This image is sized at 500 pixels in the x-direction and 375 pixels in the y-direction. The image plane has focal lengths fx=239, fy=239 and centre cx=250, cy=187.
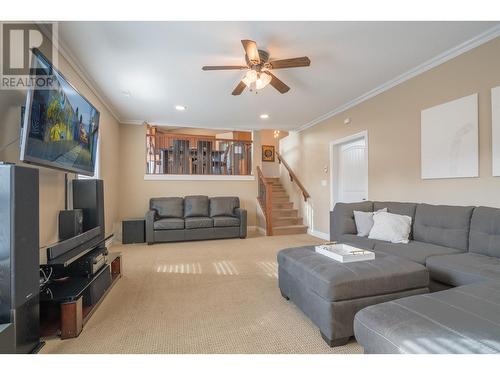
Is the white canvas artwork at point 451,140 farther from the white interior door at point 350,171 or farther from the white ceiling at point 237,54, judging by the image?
the white interior door at point 350,171

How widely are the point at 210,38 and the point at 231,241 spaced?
141 inches

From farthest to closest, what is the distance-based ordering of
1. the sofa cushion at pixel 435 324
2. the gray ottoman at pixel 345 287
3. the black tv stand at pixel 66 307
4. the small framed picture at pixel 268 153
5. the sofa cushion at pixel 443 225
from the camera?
the small framed picture at pixel 268 153
the sofa cushion at pixel 443 225
the black tv stand at pixel 66 307
the gray ottoman at pixel 345 287
the sofa cushion at pixel 435 324

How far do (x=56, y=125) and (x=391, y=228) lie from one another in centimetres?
343

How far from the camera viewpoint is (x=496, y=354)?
2.83 ft

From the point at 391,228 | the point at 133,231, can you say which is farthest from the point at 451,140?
the point at 133,231

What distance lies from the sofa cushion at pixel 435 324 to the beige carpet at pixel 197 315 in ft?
1.81

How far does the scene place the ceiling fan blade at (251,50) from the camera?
2.16 metres

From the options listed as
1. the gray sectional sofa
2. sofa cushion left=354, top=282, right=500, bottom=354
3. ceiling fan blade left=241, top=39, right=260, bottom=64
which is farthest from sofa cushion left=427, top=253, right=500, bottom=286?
ceiling fan blade left=241, top=39, right=260, bottom=64

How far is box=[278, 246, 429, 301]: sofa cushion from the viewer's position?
1.58 m

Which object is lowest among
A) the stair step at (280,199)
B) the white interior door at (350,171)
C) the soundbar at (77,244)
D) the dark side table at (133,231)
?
the dark side table at (133,231)

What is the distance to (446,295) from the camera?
1.31m

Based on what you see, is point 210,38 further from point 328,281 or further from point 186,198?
point 186,198

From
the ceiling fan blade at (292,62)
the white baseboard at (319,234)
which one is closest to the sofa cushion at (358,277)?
the ceiling fan blade at (292,62)
